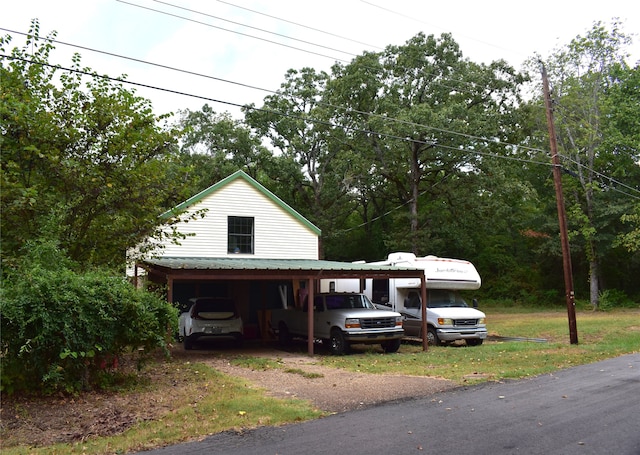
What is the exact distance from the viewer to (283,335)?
722 inches

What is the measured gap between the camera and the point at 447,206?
115ft

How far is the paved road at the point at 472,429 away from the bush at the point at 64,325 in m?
3.33

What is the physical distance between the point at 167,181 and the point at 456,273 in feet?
35.0

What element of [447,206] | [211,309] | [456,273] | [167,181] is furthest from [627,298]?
[167,181]

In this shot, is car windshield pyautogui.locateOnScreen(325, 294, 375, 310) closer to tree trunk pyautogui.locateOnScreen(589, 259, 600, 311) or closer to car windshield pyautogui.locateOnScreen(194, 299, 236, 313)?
car windshield pyautogui.locateOnScreen(194, 299, 236, 313)

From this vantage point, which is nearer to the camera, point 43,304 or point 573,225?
point 43,304

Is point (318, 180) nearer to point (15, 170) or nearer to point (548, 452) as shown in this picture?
point (15, 170)

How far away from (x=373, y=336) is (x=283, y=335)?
3769 millimetres

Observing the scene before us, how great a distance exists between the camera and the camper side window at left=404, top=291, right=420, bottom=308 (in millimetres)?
18830

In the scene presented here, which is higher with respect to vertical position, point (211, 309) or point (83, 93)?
point (83, 93)

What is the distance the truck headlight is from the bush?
21.4ft

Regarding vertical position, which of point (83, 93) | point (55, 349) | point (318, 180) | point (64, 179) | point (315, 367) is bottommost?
point (315, 367)

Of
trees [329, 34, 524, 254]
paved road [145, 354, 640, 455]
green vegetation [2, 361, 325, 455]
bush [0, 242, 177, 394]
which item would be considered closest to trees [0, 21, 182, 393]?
bush [0, 242, 177, 394]

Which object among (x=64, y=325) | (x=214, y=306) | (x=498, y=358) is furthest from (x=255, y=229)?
(x=64, y=325)
